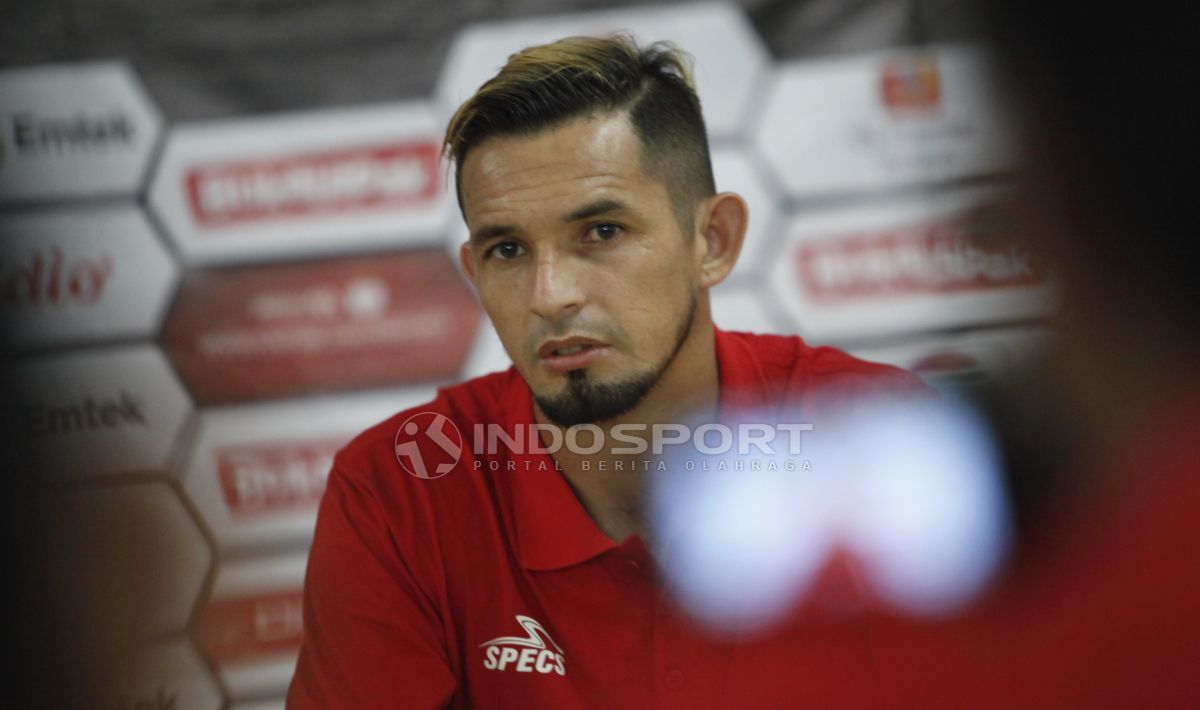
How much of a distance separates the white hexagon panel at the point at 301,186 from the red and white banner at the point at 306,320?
32 millimetres

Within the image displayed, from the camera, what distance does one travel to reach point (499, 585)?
3.60 ft

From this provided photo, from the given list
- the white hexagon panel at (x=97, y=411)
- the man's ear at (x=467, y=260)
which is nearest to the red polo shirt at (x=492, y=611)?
the man's ear at (x=467, y=260)

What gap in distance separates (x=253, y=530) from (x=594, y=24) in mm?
874

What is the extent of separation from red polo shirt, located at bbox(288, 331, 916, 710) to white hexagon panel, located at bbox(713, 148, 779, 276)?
0.42m

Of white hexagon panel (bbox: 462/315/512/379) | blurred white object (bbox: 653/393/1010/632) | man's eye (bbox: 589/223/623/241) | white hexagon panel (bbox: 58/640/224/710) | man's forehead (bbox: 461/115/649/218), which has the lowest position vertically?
white hexagon panel (bbox: 58/640/224/710)

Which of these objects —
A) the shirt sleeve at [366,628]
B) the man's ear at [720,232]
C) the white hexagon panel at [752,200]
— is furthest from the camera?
the white hexagon panel at [752,200]

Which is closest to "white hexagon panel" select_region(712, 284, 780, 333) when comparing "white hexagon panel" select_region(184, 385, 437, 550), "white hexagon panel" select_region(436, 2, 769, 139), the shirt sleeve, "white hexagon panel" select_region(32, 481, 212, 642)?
"white hexagon panel" select_region(436, 2, 769, 139)

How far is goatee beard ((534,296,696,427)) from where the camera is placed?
109 centimetres

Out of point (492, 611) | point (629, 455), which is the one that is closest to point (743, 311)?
point (629, 455)

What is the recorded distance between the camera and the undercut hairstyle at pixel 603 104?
1058 millimetres

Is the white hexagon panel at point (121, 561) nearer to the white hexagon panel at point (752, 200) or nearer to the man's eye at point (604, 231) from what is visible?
the man's eye at point (604, 231)

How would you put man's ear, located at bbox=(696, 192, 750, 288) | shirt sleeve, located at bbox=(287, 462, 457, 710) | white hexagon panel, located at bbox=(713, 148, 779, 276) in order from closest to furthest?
shirt sleeve, located at bbox=(287, 462, 457, 710)
man's ear, located at bbox=(696, 192, 750, 288)
white hexagon panel, located at bbox=(713, 148, 779, 276)

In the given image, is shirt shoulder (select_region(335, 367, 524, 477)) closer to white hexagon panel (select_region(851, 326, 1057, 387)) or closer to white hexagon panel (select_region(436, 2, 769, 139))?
white hexagon panel (select_region(436, 2, 769, 139))

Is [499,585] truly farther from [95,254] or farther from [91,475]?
[95,254]
